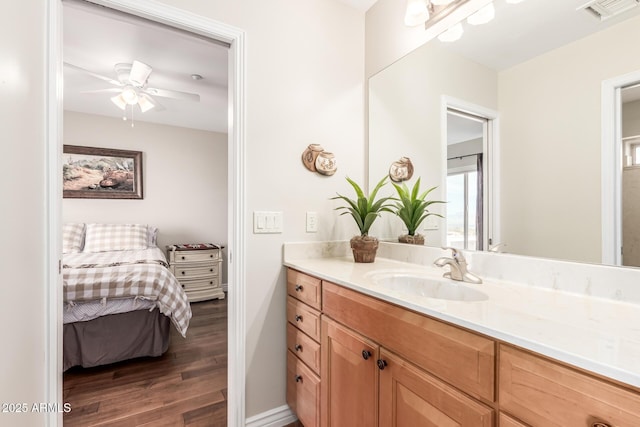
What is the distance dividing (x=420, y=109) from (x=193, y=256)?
11.5ft

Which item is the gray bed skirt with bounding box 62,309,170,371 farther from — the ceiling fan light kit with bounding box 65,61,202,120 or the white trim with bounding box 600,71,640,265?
the white trim with bounding box 600,71,640,265

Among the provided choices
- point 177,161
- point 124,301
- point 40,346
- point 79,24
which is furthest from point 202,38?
point 177,161

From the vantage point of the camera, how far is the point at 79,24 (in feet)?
6.44

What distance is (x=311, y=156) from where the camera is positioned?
1.70m

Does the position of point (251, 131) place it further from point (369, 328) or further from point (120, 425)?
point (120, 425)

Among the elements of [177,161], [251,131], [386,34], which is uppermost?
[386,34]

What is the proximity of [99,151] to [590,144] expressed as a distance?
15.7ft

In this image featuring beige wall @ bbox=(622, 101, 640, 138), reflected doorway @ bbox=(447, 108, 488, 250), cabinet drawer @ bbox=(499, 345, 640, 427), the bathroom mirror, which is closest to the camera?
cabinet drawer @ bbox=(499, 345, 640, 427)

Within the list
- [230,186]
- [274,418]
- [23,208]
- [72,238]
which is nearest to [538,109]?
[230,186]

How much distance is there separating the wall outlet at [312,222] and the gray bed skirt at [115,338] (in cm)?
161

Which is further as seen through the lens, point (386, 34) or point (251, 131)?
point (386, 34)

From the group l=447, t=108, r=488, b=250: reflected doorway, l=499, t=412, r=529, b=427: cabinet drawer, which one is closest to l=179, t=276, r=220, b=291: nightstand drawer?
l=447, t=108, r=488, b=250: reflected doorway

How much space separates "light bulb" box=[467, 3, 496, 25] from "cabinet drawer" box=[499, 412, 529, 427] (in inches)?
58.1

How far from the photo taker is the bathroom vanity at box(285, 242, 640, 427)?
52 centimetres
